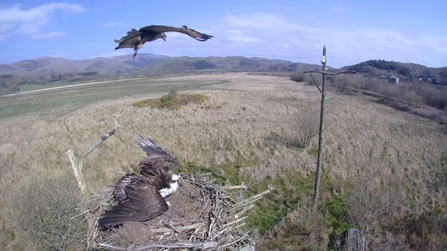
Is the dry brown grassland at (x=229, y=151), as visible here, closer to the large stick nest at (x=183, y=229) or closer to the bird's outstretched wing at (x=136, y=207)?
the large stick nest at (x=183, y=229)

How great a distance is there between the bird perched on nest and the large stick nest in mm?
3194

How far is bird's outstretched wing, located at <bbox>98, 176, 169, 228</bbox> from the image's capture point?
4828mm

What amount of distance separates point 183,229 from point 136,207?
100 centimetres

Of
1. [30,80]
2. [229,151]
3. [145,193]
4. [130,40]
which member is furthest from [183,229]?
[30,80]

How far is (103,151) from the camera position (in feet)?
52.0

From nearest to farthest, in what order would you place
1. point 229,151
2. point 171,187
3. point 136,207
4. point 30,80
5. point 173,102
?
point 136,207, point 171,187, point 229,151, point 173,102, point 30,80

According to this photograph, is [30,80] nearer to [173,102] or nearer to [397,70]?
[173,102]

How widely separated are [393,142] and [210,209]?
17.1 metres

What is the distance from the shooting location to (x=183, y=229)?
536cm

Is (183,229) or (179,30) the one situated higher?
(179,30)

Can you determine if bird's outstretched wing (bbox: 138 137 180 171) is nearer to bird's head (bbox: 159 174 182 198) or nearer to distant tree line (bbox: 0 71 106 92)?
bird's head (bbox: 159 174 182 198)

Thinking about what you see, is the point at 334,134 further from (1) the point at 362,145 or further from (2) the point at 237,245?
(2) the point at 237,245

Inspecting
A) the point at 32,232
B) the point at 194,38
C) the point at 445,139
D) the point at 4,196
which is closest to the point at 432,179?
the point at 445,139

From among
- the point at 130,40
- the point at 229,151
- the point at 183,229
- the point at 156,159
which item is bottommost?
the point at 229,151
